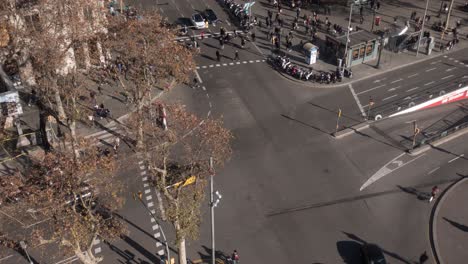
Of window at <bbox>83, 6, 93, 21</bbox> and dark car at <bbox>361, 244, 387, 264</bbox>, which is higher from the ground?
window at <bbox>83, 6, 93, 21</bbox>

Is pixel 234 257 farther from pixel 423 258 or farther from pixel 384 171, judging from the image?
pixel 384 171

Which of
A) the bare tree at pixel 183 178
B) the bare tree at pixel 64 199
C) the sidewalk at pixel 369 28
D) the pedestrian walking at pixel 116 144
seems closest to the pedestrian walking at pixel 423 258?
the bare tree at pixel 183 178

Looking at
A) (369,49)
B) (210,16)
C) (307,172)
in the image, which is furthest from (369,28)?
(307,172)

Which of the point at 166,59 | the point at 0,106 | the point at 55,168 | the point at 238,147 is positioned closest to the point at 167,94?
the point at 166,59

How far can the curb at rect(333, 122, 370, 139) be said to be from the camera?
51.4m

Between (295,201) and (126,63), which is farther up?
(126,63)

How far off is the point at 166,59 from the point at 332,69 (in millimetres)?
24304

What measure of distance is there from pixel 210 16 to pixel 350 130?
34.7 meters

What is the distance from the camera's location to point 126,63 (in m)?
51.5

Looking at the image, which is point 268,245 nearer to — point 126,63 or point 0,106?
point 126,63

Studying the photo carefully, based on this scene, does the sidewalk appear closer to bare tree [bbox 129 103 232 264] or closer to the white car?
the white car

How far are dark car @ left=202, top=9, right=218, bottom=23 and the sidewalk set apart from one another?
7.17 m

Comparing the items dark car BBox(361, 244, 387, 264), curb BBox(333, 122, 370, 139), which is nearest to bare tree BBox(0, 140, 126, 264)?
dark car BBox(361, 244, 387, 264)

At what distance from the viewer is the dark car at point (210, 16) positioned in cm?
7575
